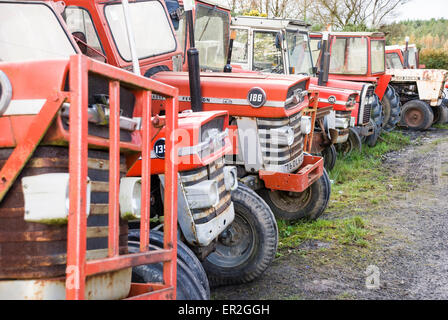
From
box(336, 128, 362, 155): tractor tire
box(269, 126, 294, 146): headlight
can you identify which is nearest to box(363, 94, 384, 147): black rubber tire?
box(336, 128, 362, 155): tractor tire

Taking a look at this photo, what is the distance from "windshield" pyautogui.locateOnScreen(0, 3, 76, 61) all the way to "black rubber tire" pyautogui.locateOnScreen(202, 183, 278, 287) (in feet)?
5.29

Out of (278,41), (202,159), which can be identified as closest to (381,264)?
(202,159)

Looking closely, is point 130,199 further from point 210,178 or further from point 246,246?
point 246,246

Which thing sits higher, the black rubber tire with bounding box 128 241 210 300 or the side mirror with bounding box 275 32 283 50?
the side mirror with bounding box 275 32 283 50

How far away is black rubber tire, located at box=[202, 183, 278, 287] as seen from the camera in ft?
12.6

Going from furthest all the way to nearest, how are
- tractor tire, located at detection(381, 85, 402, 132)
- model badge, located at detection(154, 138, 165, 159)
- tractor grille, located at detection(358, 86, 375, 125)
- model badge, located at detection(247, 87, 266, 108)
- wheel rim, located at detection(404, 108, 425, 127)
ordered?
1. wheel rim, located at detection(404, 108, 425, 127)
2. tractor tire, located at detection(381, 85, 402, 132)
3. tractor grille, located at detection(358, 86, 375, 125)
4. model badge, located at detection(247, 87, 266, 108)
5. model badge, located at detection(154, 138, 165, 159)

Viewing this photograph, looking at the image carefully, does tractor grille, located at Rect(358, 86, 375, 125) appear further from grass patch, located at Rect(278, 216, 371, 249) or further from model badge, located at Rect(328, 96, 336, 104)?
grass patch, located at Rect(278, 216, 371, 249)

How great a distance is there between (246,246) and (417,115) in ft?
35.4

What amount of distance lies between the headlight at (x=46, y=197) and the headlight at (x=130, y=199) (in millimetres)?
389

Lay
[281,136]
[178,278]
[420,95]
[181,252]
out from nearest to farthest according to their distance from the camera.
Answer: [178,278] → [181,252] → [281,136] → [420,95]

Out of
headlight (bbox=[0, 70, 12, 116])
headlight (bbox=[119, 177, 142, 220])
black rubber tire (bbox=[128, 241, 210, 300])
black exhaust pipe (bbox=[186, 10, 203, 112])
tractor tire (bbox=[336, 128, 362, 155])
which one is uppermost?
black exhaust pipe (bbox=[186, 10, 203, 112])

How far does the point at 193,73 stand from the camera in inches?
167

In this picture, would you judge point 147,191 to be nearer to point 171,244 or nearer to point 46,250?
point 171,244

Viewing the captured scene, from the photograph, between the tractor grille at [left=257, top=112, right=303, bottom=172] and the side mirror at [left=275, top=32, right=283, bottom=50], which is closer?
the tractor grille at [left=257, top=112, right=303, bottom=172]
